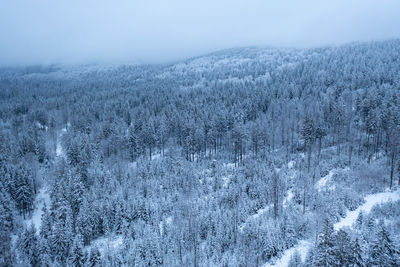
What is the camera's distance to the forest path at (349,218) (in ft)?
102

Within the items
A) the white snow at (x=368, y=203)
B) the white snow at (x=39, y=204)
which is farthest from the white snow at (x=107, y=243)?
the white snow at (x=368, y=203)

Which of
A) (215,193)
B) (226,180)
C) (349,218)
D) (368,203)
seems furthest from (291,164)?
(349,218)

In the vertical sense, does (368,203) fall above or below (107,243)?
above

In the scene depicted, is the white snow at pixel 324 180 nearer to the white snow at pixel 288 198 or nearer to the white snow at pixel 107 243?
the white snow at pixel 288 198

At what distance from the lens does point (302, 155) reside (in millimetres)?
62625

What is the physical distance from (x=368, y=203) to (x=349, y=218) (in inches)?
209

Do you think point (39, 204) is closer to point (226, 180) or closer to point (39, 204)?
point (39, 204)

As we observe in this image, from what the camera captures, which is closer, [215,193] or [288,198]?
[288,198]

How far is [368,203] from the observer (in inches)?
1521

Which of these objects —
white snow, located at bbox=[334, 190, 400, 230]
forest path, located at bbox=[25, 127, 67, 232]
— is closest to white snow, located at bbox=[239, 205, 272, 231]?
white snow, located at bbox=[334, 190, 400, 230]

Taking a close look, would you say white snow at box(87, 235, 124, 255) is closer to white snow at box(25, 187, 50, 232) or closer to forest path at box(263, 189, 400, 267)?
white snow at box(25, 187, 50, 232)

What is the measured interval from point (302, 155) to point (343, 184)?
18.5 m

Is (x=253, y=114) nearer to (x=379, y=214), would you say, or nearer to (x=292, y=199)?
(x=292, y=199)

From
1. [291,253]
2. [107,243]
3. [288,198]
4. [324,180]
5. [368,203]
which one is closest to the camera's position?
[291,253]
